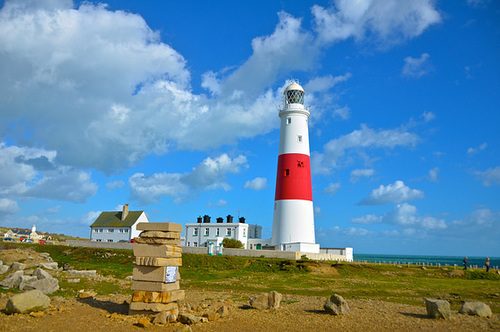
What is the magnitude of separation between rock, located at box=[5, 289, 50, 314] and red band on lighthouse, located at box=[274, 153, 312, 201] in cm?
2913

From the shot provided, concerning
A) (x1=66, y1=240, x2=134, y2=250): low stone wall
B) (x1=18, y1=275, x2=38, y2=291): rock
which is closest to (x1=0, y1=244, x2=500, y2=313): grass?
(x1=18, y1=275, x2=38, y2=291): rock

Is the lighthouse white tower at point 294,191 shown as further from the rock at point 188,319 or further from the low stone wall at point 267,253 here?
the rock at point 188,319

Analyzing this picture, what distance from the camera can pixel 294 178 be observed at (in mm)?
40719

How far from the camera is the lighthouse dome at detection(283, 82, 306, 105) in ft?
144

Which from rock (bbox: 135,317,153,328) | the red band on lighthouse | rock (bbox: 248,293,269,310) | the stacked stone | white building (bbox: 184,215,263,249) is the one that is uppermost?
the red band on lighthouse

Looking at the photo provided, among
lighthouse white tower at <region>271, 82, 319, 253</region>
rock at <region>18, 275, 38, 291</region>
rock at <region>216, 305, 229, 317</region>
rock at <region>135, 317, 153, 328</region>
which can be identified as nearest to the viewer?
rock at <region>135, 317, 153, 328</region>

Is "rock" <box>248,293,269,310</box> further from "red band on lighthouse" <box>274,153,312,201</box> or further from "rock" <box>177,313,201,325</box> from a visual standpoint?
"red band on lighthouse" <box>274,153,312,201</box>

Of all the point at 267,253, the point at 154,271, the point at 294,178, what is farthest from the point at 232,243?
the point at 154,271

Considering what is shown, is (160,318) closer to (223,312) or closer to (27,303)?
(223,312)

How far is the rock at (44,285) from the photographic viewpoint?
698 inches

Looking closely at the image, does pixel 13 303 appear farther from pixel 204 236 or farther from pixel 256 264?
pixel 204 236

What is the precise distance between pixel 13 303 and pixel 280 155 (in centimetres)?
3209

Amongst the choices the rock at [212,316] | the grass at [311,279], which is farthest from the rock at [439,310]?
the rock at [212,316]

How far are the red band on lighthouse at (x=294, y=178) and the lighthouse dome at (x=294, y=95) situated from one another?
661 centimetres
